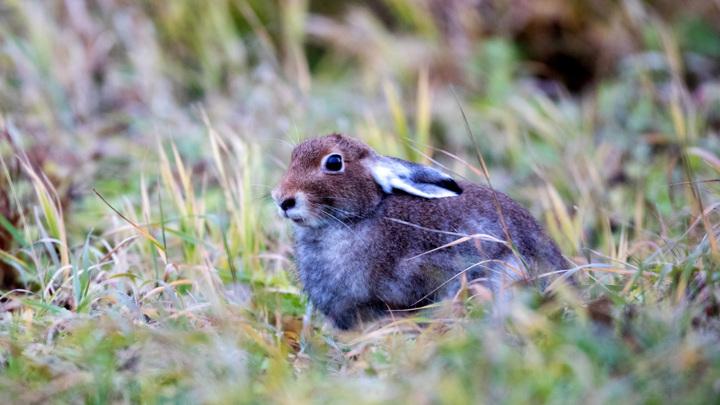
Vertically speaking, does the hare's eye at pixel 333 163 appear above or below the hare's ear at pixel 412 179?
above

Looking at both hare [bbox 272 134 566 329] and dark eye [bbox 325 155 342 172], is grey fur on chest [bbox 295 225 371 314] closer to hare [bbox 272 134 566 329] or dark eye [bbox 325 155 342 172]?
hare [bbox 272 134 566 329]

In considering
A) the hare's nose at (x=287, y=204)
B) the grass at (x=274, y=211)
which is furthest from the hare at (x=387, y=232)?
the grass at (x=274, y=211)

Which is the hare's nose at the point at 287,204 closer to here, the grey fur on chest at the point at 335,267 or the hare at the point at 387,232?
the hare at the point at 387,232

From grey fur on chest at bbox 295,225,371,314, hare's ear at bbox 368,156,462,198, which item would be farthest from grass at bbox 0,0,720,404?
hare's ear at bbox 368,156,462,198

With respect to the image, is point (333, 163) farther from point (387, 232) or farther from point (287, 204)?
point (387, 232)

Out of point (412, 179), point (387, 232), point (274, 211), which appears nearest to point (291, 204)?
point (387, 232)

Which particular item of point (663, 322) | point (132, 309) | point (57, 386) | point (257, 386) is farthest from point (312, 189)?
point (663, 322)
